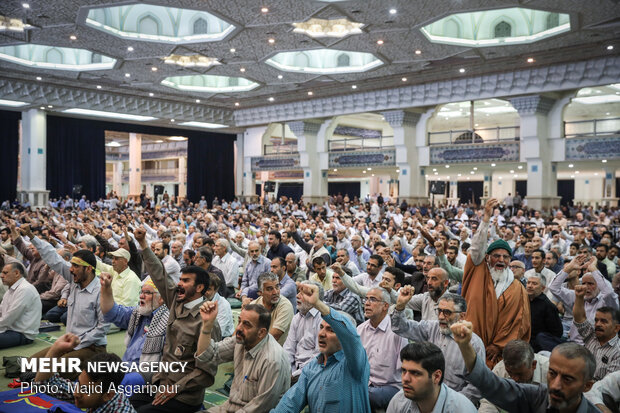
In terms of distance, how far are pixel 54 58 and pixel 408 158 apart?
37.7 ft

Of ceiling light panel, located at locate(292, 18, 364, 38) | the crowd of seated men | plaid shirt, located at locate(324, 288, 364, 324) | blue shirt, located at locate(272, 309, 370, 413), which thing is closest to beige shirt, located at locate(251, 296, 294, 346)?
→ the crowd of seated men

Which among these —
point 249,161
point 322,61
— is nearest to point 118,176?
point 249,161

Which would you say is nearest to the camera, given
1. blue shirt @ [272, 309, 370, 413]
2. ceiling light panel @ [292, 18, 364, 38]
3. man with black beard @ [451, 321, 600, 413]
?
man with black beard @ [451, 321, 600, 413]

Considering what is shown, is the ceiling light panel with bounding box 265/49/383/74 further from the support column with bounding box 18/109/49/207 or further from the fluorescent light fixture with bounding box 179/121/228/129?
the support column with bounding box 18/109/49/207

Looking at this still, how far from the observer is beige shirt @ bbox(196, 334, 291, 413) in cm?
271

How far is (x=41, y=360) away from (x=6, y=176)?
17.9m

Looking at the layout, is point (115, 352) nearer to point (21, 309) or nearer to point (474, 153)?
point (21, 309)

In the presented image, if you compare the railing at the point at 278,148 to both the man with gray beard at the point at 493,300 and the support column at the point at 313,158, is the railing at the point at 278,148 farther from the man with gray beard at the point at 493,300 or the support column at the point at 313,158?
the man with gray beard at the point at 493,300

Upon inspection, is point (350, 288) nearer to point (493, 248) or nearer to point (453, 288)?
point (493, 248)

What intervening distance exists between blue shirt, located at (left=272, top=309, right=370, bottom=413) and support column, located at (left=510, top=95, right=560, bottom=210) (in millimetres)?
13801

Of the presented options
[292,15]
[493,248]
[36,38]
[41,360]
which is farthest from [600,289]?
[36,38]

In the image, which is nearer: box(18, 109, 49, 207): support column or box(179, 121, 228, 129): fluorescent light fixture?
box(18, 109, 49, 207): support column

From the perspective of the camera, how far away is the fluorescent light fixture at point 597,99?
60.2 feet

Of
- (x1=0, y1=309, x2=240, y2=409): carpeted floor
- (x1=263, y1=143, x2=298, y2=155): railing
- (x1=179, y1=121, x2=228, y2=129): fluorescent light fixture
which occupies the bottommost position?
(x1=0, y1=309, x2=240, y2=409): carpeted floor
